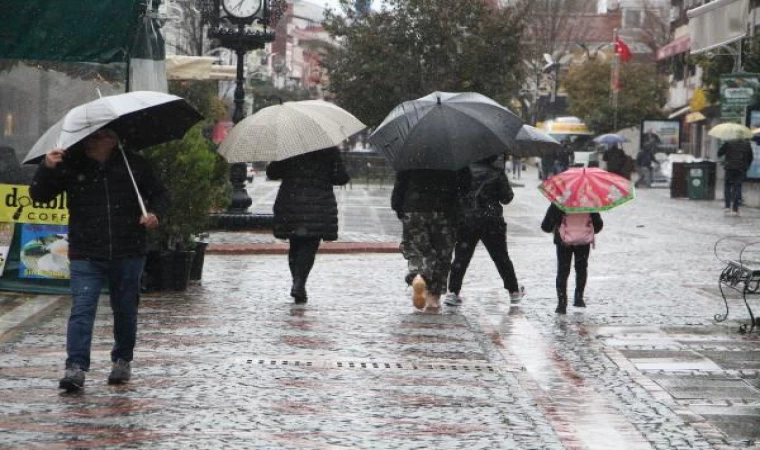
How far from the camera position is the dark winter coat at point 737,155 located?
3306cm

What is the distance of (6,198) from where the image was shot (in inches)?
545

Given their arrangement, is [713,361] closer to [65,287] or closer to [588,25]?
[65,287]

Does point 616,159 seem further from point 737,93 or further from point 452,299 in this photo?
point 452,299

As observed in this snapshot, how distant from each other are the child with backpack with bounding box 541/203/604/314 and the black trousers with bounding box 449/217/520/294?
20.3 inches

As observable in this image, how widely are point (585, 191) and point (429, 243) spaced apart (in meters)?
1.42

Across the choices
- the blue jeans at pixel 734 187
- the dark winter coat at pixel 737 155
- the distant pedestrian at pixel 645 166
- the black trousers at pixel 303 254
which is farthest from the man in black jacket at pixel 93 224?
the distant pedestrian at pixel 645 166

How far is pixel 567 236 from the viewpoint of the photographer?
13688 mm

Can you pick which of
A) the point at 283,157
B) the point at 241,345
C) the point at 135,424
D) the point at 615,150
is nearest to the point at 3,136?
the point at 283,157

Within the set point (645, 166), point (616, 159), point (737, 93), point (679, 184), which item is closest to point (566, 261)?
point (737, 93)

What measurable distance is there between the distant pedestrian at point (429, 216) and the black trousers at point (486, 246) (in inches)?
17.6

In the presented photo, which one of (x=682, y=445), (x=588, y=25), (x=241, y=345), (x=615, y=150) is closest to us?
(x=682, y=445)

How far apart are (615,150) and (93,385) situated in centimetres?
3582

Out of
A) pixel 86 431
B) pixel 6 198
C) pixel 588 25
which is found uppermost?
pixel 588 25

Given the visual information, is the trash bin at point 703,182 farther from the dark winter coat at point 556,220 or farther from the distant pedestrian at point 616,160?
the dark winter coat at point 556,220
